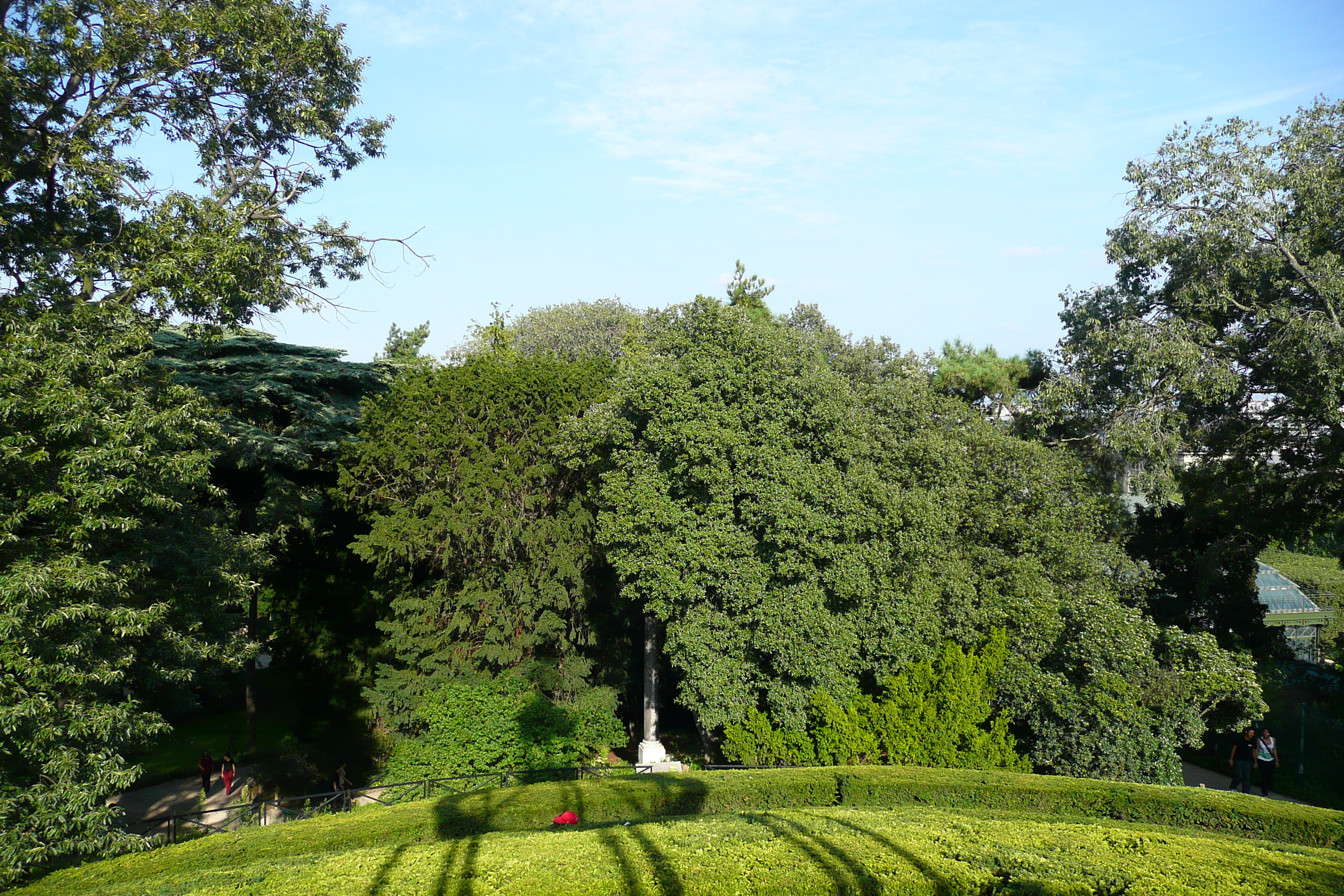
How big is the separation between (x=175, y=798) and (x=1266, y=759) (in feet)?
82.2

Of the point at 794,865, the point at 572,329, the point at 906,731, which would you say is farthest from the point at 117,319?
the point at 572,329

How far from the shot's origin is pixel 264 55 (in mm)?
15055

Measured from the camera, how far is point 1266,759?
1495 cm

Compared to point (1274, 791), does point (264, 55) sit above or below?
above

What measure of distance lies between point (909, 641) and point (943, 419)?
5.80 m

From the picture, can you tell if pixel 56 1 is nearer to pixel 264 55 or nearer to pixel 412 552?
pixel 264 55

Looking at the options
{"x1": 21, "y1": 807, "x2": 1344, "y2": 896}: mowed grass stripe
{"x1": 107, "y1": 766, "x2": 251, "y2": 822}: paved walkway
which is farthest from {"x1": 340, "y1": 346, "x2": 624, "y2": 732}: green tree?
{"x1": 21, "y1": 807, "x2": 1344, "y2": 896}: mowed grass stripe

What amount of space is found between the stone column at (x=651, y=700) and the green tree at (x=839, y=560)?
126 inches

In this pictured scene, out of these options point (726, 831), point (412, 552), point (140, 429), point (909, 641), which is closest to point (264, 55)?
point (140, 429)

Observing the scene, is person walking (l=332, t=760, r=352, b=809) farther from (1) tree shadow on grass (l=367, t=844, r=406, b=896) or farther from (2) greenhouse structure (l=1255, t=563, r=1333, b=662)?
(2) greenhouse structure (l=1255, t=563, r=1333, b=662)

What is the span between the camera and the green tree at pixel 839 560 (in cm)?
1460

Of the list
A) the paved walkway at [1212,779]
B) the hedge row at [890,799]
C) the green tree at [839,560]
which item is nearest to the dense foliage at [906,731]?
the green tree at [839,560]

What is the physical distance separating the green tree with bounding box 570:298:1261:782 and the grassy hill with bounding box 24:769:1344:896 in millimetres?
2401

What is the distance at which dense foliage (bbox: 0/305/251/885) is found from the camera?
9617 mm
